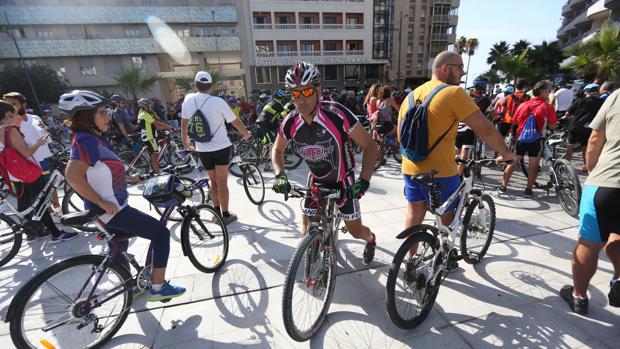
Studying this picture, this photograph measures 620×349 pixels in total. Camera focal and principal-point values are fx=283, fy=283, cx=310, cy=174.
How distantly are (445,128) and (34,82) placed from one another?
38813 mm

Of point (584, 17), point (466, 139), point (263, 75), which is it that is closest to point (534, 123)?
point (466, 139)

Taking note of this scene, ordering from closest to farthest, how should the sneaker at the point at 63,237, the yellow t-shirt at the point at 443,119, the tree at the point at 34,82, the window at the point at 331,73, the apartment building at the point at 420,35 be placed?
the yellow t-shirt at the point at 443,119
the sneaker at the point at 63,237
the tree at the point at 34,82
the window at the point at 331,73
the apartment building at the point at 420,35

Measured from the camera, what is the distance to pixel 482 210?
303cm

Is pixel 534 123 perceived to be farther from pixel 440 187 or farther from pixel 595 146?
pixel 440 187

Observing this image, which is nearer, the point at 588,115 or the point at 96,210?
the point at 96,210

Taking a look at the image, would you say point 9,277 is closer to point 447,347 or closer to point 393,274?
point 393,274

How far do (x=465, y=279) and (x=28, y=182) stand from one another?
5.86 meters

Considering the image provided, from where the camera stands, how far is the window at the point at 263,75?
119ft

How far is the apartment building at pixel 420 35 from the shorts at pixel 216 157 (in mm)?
43954

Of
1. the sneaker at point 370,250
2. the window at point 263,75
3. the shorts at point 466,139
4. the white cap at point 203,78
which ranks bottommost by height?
the sneaker at point 370,250

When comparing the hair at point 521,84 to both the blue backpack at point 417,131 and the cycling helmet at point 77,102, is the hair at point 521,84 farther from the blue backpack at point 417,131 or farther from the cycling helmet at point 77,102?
the cycling helmet at point 77,102

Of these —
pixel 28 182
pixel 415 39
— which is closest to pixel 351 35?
pixel 415 39

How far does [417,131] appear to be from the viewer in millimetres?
2471

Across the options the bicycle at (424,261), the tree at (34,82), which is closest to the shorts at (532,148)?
the bicycle at (424,261)
